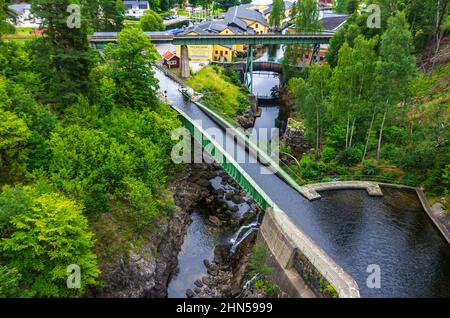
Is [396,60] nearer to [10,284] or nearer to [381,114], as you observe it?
[381,114]

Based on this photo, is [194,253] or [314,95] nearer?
[194,253]

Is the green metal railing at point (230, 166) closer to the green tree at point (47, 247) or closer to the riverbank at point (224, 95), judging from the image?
the riverbank at point (224, 95)

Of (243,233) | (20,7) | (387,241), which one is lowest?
(243,233)

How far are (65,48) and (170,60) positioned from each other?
1302 inches

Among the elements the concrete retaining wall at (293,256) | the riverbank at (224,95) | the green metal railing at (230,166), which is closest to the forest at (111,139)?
the green metal railing at (230,166)

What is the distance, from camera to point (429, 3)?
166 ft

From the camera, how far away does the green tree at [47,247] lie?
842 inches

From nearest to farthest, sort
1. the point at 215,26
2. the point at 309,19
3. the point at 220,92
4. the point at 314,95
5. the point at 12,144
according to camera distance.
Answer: the point at 12,144
the point at 314,95
the point at 220,92
the point at 309,19
the point at 215,26

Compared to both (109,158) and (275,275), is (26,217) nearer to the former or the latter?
(109,158)

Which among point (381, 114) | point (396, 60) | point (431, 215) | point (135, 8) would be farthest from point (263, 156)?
point (135, 8)

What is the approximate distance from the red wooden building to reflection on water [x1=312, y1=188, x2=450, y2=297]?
143 ft

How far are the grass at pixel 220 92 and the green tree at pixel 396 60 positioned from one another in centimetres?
2820

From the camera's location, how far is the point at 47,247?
21.9 m

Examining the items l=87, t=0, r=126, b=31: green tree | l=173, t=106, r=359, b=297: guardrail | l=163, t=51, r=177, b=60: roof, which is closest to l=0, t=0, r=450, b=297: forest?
l=173, t=106, r=359, b=297: guardrail
